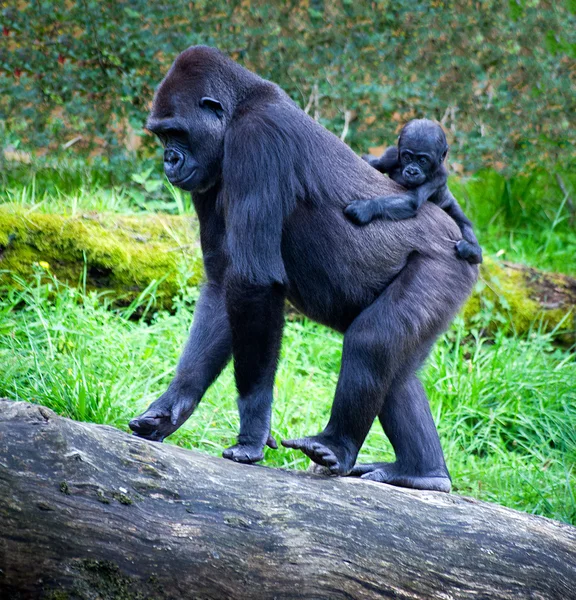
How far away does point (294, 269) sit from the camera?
3484 millimetres

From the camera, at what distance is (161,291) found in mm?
5633

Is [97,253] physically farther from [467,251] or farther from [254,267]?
[467,251]

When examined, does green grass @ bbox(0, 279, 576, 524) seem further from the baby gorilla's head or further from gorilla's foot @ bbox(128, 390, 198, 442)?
the baby gorilla's head

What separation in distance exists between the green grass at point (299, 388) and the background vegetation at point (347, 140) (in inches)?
0.6

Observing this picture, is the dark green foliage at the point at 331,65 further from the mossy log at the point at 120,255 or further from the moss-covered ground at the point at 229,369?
the mossy log at the point at 120,255

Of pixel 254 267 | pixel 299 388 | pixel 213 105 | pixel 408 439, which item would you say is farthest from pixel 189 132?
pixel 299 388

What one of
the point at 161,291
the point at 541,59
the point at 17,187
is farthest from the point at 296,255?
the point at 541,59

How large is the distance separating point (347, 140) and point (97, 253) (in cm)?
332

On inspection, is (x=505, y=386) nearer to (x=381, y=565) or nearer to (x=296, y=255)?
(x=296, y=255)

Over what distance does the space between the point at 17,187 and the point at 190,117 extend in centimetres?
339

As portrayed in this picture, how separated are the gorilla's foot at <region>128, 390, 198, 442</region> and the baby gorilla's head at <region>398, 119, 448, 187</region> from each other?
1.55 meters

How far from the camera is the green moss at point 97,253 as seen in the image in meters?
5.34

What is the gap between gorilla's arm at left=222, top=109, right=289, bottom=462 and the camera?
3.20m

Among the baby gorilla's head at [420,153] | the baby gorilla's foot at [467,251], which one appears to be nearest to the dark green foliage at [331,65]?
the baby gorilla's head at [420,153]
